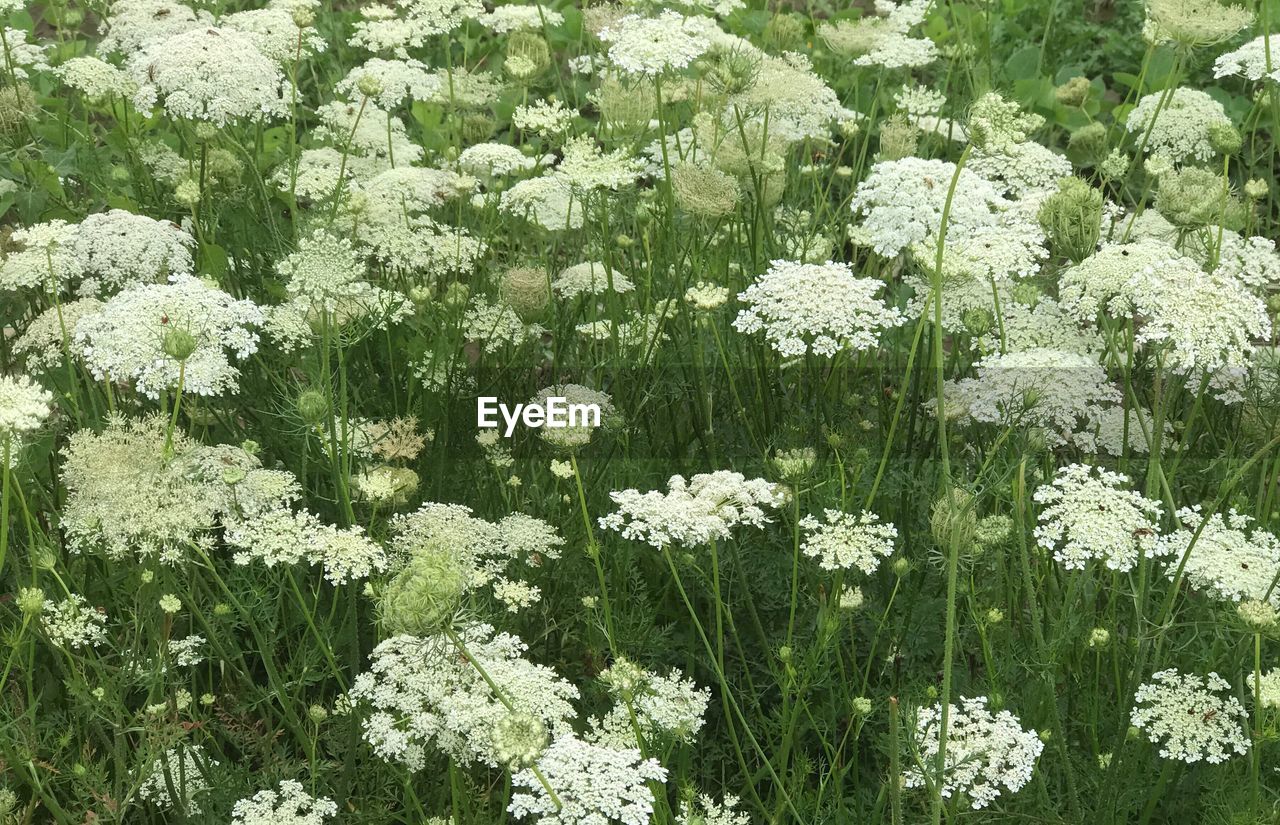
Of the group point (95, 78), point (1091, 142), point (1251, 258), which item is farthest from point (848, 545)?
point (95, 78)

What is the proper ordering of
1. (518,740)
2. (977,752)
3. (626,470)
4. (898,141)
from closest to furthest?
(518,740)
(977,752)
(626,470)
(898,141)

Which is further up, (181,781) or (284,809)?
(284,809)

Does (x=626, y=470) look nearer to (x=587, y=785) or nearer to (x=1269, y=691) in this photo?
(x=587, y=785)

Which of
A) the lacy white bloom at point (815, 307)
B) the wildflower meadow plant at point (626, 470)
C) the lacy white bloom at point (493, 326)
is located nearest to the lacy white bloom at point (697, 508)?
the wildflower meadow plant at point (626, 470)

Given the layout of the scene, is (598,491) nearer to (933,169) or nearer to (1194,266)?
(933,169)

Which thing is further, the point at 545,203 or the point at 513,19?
the point at 513,19
